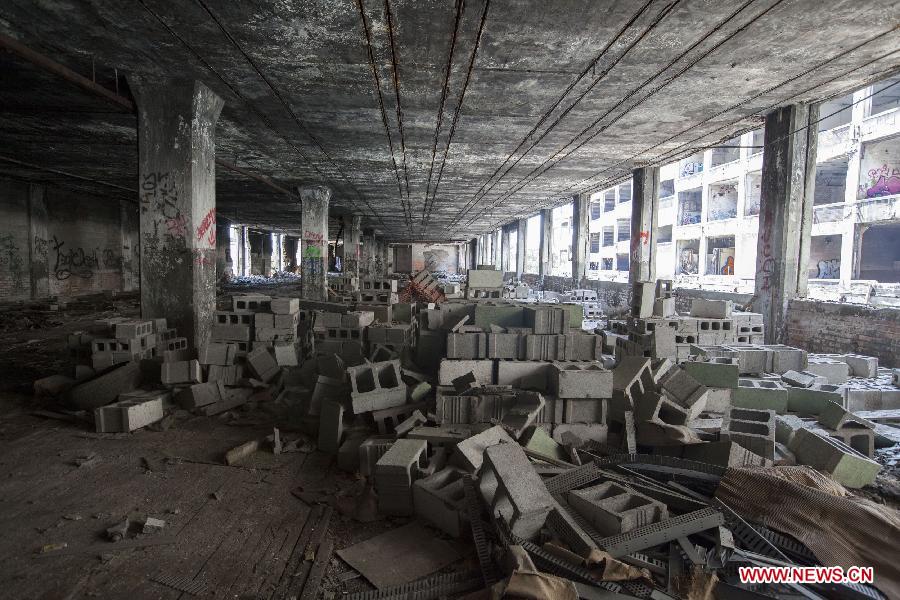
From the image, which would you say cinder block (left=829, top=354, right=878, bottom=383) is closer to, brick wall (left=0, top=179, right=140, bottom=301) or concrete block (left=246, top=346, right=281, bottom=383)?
concrete block (left=246, top=346, right=281, bottom=383)

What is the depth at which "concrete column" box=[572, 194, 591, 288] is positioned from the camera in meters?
23.4

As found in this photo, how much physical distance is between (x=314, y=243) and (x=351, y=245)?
1123 cm

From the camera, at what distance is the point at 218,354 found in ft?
25.9

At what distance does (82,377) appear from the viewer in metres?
7.48

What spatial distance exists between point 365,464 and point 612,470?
260cm

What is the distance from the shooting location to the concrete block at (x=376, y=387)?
600cm

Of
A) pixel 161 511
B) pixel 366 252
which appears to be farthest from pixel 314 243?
pixel 366 252

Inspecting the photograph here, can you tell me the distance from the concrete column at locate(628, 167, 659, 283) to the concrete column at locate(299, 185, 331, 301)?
1218 centimetres

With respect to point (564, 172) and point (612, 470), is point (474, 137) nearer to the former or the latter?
point (564, 172)

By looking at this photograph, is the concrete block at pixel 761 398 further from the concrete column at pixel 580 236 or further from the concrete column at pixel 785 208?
the concrete column at pixel 580 236

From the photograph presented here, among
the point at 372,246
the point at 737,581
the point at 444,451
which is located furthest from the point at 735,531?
the point at 372,246

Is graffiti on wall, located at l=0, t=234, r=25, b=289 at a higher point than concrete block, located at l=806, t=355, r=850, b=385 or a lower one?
higher

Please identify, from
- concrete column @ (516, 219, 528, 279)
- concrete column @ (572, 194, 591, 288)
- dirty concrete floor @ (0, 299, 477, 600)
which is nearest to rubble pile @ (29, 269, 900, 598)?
dirty concrete floor @ (0, 299, 477, 600)

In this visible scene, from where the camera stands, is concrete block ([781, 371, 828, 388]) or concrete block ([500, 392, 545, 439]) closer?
concrete block ([500, 392, 545, 439])
